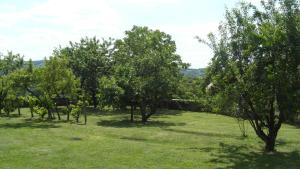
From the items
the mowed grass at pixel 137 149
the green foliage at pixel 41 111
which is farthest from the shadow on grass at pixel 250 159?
the green foliage at pixel 41 111

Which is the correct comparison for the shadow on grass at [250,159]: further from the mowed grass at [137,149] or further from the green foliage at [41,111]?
the green foliage at [41,111]

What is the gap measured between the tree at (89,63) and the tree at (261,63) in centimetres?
3546

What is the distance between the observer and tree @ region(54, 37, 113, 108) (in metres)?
57.3

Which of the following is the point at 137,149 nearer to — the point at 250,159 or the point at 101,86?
the point at 250,159

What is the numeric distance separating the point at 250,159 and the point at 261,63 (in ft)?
16.2

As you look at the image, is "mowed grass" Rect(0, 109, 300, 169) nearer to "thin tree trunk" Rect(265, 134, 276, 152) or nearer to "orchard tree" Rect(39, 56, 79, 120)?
"thin tree trunk" Rect(265, 134, 276, 152)

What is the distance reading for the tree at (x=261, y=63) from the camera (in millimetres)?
19531

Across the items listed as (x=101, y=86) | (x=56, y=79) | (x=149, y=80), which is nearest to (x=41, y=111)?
(x=56, y=79)

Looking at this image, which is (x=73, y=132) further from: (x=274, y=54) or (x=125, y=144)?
(x=274, y=54)

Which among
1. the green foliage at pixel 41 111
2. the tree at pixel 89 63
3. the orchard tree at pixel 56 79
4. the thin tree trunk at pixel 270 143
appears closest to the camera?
the thin tree trunk at pixel 270 143

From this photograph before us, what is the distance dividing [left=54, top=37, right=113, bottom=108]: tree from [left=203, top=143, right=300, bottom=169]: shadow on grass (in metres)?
35.5

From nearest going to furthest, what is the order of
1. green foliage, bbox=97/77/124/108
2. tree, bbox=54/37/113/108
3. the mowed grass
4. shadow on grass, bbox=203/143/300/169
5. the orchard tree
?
1. the mowed grass
2. shadow on grass, bbox=203/143/300/169
3. the orchard tree
4. green foliage, bbox=97/77/124/108
5. tree, bbox=54/37/113/108

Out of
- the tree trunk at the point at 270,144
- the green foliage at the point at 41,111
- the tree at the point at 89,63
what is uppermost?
the tree at the point at 89,63

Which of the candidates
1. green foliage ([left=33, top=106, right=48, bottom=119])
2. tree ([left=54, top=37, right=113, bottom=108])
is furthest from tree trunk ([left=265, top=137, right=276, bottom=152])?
tree ([left=54, top=37, right=113, bottom=108])
